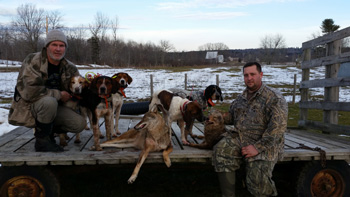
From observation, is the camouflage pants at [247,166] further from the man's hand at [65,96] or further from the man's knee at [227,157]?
the man's hand at [65,96]

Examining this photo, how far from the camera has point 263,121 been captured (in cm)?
353

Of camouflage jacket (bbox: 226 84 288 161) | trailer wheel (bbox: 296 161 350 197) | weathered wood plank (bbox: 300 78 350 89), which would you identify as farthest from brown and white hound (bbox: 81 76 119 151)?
weathered wood plank (bbox: 300 78 350 89)

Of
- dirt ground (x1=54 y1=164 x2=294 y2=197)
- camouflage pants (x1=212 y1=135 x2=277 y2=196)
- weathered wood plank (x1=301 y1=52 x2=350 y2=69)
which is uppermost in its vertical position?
weathered wood plank (x1=301 y1=52 x2=350 y2=69)

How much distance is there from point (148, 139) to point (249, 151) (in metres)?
1.42

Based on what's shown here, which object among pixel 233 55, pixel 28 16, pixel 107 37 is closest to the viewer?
pixel 28 16

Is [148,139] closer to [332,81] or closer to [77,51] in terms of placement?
[332,81]

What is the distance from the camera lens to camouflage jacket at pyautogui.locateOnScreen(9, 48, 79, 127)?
3.66 metres

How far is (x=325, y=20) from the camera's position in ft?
166

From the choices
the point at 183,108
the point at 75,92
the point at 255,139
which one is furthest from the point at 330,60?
the point at 75,92

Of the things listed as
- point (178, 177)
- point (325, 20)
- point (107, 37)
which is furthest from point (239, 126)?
point (107, 37)

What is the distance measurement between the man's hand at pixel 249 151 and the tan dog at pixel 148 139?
1.04 meters

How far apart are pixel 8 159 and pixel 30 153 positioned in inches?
10.7

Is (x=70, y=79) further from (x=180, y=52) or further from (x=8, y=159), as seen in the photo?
(x=180, y=52)

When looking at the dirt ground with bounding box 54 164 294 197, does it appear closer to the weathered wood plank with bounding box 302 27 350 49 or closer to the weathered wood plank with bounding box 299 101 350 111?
the weathered wood plank with bounding box 299 101 350 111
